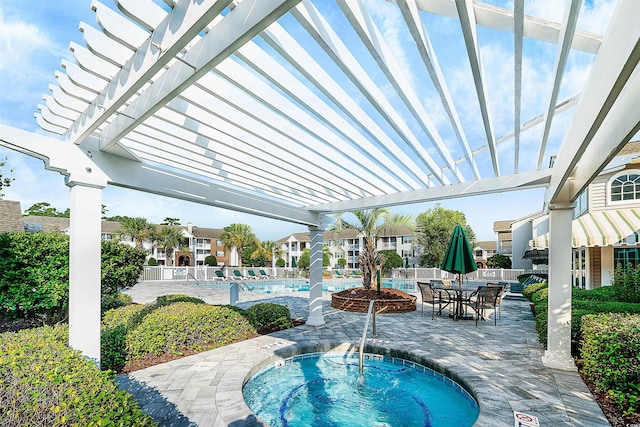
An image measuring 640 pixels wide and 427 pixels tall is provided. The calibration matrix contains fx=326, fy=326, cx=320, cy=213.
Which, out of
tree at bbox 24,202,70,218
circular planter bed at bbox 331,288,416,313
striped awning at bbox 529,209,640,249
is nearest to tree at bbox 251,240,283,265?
circular planter bed at bbox 331,288,416,313

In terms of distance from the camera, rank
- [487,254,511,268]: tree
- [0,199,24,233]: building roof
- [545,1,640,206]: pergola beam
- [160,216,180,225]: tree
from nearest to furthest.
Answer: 1. [545,1,640,206]: pergola beam
2. [0,199,24,233]: building roof
3. [487,254,511,268]: tree
4. [160,216,180,225]: tree

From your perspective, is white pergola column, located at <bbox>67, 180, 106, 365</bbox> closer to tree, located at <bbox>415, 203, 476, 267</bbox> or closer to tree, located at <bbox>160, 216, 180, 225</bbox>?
tree, located at <bbox>415, 203, 476, 267</bbox>

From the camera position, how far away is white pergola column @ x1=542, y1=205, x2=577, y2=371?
18.2 ft

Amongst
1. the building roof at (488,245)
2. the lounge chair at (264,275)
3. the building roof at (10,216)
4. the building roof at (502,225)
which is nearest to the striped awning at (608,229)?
the building roof at (10,216)

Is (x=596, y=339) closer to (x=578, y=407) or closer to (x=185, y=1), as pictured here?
(x=578, y=407)

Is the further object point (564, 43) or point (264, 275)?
point (264, 275)

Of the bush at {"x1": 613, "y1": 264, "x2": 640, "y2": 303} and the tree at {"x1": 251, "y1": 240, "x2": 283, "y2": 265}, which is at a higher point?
the bush at {"x1": 613, "y1": 264, "x2": 640, "y2": 303}

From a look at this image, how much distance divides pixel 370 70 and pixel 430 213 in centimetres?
3847

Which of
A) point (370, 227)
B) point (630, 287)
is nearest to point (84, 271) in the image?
point (630, 287)

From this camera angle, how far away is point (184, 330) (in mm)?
6312

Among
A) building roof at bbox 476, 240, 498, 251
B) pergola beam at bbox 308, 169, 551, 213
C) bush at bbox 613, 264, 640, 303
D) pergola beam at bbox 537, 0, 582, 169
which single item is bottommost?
building roof at bbox 476, 240, 498, 251

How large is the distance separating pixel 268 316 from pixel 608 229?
436 inches

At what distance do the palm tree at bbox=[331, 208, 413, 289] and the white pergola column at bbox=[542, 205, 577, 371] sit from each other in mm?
7971

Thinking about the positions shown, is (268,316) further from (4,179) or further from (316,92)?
(4,179)
